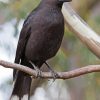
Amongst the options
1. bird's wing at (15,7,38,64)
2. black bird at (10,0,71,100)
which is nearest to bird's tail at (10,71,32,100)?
black bird at (10,0,71,100)

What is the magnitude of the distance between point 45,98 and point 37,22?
5.09ft

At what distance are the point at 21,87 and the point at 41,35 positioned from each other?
0.59 metres

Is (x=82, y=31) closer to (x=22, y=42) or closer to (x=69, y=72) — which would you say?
(x=22, y=42)

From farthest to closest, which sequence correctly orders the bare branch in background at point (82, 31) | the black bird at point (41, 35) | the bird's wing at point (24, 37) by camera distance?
the bare branch in background at point (82, 31)
the bird's wing at point (24, 37)
the black bird at point (41, 35)

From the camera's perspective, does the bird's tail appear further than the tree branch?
Yes

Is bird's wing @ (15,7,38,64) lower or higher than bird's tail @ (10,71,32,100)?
higher

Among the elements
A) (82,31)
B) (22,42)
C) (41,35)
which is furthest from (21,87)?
(82,31)

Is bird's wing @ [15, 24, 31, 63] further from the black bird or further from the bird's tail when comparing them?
the bird's tail

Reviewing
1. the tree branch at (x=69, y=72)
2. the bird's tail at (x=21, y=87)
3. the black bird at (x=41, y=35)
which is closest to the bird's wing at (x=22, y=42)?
the black bird at (x=41, y=35)

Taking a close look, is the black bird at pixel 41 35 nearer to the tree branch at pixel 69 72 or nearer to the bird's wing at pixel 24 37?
the bird's wing at pixel 24 37

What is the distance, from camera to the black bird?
5086 mm

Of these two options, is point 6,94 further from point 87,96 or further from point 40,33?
point 40,33

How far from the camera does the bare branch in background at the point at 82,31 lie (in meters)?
5.35

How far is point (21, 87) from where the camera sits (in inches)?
214
